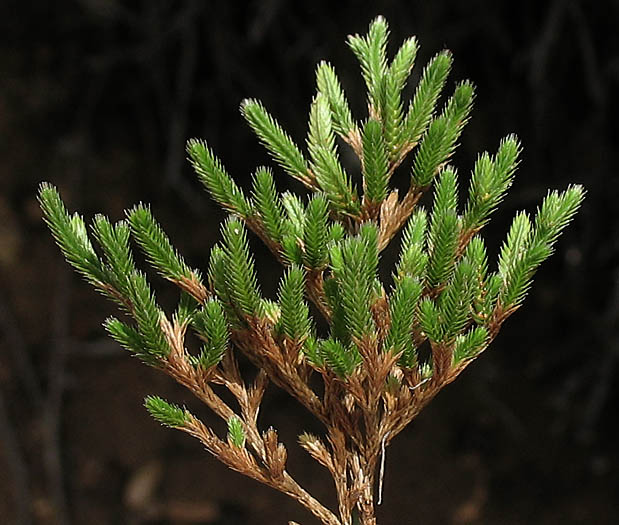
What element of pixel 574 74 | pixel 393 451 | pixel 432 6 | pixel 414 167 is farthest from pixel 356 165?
pixel 414 167

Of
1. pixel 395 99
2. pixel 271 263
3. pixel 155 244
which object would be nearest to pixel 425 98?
pixel 395 99

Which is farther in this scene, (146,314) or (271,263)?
(271,263)

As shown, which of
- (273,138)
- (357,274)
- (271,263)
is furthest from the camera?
(271,263)

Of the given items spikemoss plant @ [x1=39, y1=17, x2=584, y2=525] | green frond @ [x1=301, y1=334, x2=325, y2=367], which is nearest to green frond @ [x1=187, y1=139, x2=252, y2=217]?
spikemoss plant @ [x1=39, y1=17, x2=584, y2=525]

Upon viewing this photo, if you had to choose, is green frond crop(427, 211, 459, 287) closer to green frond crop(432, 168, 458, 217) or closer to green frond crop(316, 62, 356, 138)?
green frond crop(432, 168, 458, 217)

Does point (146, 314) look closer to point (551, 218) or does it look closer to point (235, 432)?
point (235, 432)

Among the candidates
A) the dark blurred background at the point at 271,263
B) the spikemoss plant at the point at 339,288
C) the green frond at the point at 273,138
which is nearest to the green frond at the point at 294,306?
the spikemoss plant at the point at 339,288
